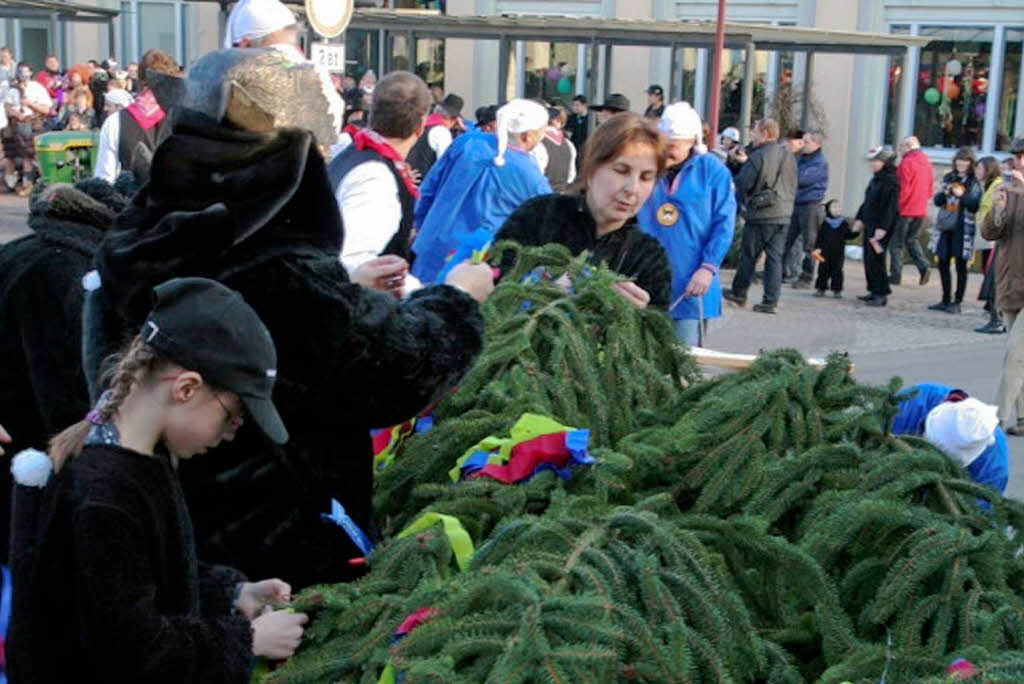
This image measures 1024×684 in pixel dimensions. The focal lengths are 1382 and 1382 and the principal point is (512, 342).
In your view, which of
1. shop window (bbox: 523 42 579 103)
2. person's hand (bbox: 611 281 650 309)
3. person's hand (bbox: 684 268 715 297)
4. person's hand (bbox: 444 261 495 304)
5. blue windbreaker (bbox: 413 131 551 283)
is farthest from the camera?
shop window (bbox: 523 42 579 103)

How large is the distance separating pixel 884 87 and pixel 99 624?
861 inches

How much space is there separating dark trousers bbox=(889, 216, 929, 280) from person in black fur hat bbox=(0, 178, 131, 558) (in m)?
13.4

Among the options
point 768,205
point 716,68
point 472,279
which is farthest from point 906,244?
point 472,279

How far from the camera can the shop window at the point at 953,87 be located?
22078 millimetres

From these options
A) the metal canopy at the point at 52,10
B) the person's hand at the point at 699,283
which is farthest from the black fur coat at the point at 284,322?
the metal canopy at the point at 52,10

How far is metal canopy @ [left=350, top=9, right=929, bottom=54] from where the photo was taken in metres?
17.1

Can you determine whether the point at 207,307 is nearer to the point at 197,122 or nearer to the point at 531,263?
the point at 197,122

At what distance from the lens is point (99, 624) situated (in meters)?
2.35

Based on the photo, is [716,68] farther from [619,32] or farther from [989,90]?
[989,90]

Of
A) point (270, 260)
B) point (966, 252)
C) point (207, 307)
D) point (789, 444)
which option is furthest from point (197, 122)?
point (966, 252)

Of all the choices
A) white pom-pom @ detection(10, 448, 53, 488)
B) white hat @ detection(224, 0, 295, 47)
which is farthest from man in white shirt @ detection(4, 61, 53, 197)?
white pom-pom @ detection(10, 448, 53, 488)

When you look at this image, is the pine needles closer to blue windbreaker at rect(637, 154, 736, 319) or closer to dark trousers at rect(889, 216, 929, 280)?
blue windbreaker at rect(637, 154, 736, 319)

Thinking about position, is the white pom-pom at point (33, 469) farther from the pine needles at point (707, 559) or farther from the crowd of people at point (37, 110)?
the crowd of people at point (37, 110)

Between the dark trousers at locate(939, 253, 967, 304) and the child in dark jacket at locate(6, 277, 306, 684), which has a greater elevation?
the child in dark jacket at locate(6, 277, 306, 684)
